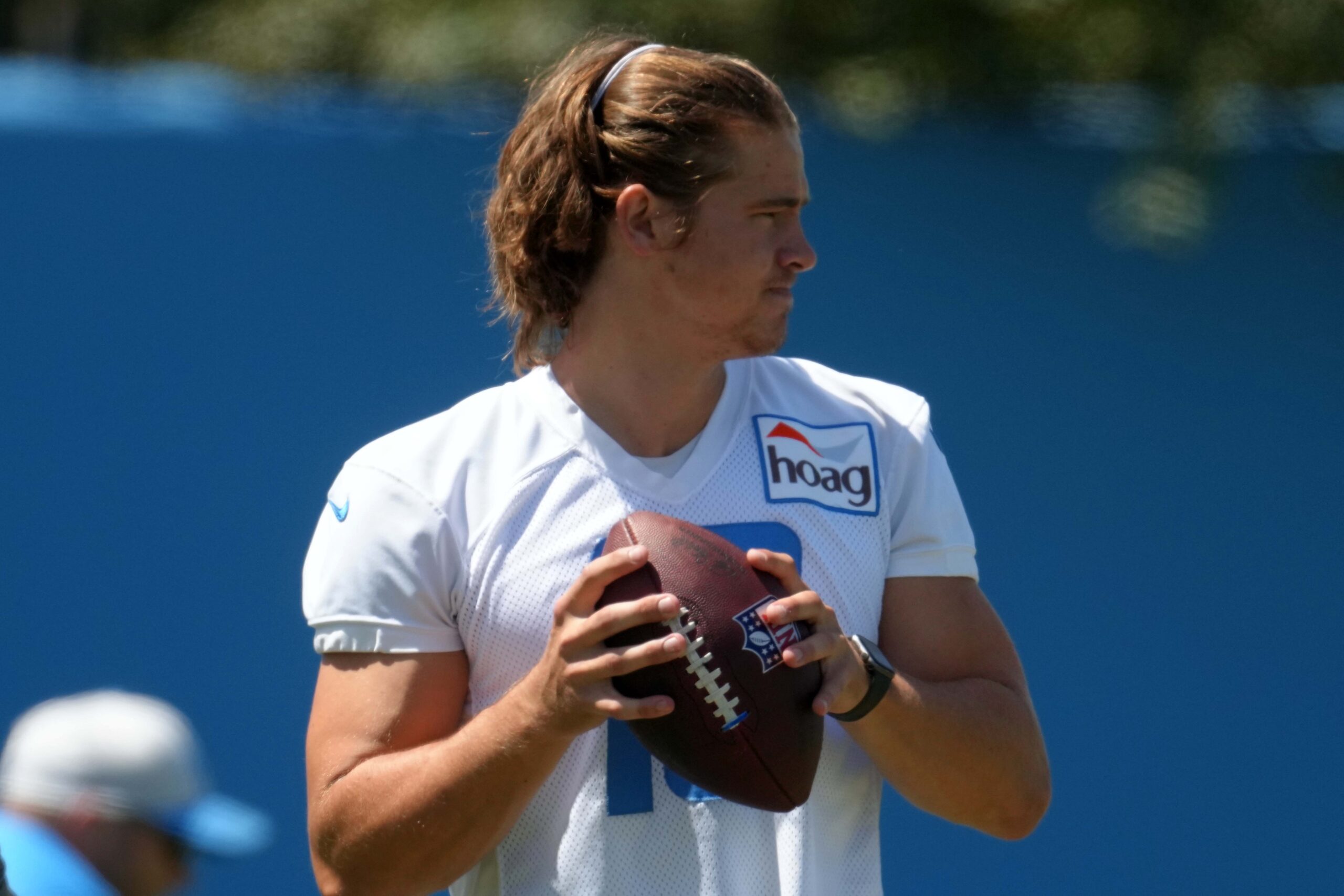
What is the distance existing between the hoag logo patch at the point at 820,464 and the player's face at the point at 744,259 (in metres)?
0.12

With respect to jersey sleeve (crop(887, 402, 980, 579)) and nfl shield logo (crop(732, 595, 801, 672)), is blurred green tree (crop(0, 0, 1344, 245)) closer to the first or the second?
jersey sleeve (crop(887, 402, 980, 579))

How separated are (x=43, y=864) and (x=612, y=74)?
1152 mm

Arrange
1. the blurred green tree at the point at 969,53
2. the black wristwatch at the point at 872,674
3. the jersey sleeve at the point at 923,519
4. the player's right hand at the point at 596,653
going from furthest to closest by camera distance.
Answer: the blurred green tree at the point at 969,53 → the jersey sleeve at the point at 923,519 → the black wristwatch at the point at 872,674 → the player's right hand at the point at 596,653

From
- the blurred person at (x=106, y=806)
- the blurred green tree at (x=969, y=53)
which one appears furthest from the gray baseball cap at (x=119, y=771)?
the blurred green tree at (x=969, y=53)

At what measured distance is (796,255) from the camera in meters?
1.73

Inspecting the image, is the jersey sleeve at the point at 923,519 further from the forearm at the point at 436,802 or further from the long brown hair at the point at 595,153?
the forearm at the point at 436,802

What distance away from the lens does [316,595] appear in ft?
5.52

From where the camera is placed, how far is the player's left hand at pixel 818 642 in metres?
1.50

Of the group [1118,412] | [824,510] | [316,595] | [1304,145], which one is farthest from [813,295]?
[316,595]

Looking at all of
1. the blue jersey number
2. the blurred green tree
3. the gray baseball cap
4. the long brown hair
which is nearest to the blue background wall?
the blurred green tree

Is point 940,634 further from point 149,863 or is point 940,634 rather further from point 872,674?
point 149,863

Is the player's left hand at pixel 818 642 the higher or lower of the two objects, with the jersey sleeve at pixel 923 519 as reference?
lower

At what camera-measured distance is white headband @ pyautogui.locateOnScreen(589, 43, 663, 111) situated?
1797 millimetres

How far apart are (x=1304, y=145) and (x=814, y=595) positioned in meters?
2.55
